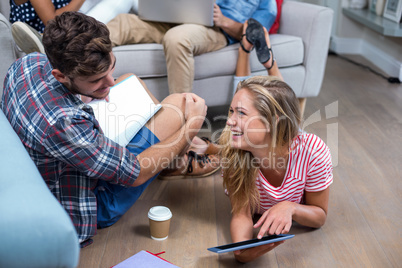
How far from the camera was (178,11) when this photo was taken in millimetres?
2201

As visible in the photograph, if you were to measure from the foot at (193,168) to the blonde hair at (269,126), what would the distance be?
14.5 inches

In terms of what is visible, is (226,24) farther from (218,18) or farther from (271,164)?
(271,164)

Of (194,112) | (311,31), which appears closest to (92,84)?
(194,112)

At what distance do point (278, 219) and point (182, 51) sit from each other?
1046 millimetres

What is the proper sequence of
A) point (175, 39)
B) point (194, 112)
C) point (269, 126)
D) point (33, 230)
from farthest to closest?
point (175, 39) → point (194, 112) → point (269, 126) → point (33, 230)

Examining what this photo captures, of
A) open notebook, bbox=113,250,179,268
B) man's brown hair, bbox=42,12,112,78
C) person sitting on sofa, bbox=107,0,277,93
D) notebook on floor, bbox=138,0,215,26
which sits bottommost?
open notebook, bbox=113,250,179,268

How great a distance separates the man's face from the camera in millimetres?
1201

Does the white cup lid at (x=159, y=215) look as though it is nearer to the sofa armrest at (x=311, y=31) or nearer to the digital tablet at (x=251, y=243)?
the digital tablet at (x=251, y=243)

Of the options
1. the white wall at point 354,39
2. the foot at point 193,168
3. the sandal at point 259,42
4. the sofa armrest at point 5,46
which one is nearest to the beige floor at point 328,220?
the foot at point 193,168

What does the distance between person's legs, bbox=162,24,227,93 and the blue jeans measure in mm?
609

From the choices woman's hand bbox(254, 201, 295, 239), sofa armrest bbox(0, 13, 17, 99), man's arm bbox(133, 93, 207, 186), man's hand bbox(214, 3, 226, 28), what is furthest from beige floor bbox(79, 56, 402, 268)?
sofa armrest bbox(0, 13, 17, 99)

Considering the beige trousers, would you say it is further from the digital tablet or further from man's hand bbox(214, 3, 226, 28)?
the digital tablet

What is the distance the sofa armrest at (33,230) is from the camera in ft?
2.23

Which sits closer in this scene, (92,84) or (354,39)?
(92,84)
